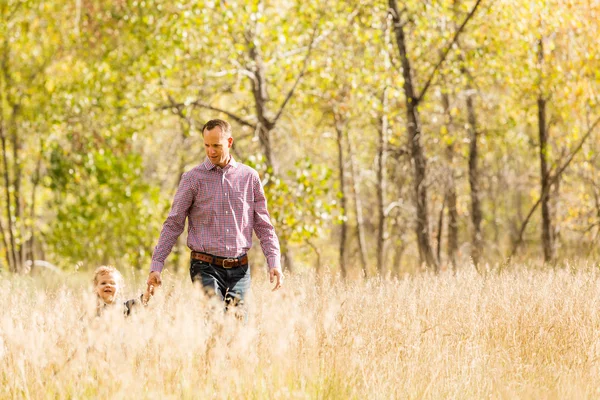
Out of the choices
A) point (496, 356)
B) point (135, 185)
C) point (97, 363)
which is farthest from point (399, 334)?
point (135, 185)

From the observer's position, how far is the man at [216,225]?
5.65m

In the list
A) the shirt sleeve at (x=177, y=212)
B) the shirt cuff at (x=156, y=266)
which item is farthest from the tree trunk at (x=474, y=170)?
the shirt cuff at (x=156, y=266)

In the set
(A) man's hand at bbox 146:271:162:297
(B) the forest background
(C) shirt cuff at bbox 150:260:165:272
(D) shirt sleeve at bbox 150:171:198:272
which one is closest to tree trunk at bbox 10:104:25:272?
(B) the forest background

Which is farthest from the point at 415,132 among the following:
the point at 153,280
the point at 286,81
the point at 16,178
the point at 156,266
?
the point at 16,178

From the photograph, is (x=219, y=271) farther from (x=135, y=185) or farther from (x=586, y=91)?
(x=135, y=185)

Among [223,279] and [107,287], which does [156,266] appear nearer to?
[223,279]

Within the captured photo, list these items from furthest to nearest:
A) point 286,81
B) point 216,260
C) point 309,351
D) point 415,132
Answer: point 286,81
point 415,132
point 216,260
point 309,351

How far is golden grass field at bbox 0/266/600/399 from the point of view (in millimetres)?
4559

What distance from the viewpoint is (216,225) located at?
223 inches

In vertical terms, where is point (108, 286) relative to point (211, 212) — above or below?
below

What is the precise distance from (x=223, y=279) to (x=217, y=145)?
36.4 inches

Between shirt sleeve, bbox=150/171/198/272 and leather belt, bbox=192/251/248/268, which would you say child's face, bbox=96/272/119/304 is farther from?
leather belt, bbox=192/251/248/268

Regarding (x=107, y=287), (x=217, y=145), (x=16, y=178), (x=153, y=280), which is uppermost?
(x=217, y=145)

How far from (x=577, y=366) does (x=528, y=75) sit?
8.56 meters
